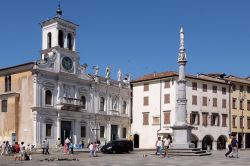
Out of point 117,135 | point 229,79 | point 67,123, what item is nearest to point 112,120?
point 117,135

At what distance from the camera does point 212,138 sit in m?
65.9

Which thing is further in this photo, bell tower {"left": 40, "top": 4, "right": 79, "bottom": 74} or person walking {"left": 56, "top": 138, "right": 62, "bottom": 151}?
bell tower {"left": 40, "top": 4, "right": 79, "bottom": 74}

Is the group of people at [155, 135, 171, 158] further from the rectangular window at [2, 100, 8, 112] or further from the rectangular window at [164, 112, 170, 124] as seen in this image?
the rectangular window at [2, 100, 8, 112]

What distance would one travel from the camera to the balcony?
56.1m

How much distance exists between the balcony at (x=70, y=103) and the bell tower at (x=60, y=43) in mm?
3714

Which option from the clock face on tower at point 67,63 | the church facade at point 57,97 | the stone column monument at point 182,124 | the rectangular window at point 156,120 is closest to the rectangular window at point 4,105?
the church facade at point 57,97

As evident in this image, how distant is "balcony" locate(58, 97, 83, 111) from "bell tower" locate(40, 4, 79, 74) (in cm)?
371

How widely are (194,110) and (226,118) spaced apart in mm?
7493

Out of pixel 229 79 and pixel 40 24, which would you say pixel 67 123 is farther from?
pixel 229 79

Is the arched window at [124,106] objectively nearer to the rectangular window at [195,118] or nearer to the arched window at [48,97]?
the rectangular window at [195,118]

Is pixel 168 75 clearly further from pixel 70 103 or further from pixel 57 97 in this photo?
pixel 57 97

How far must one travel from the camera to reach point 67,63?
58.3 m

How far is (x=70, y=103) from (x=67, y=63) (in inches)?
209

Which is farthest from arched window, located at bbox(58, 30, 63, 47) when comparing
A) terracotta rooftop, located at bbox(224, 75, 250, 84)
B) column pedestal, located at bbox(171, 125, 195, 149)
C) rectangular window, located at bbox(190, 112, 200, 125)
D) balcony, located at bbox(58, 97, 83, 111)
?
terracotta rooftop, located at bbox(224, 75, 250, 84)
